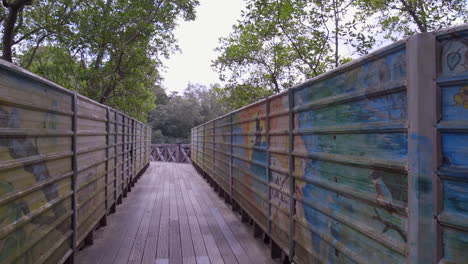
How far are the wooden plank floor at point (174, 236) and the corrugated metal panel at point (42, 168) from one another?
1.44 ft

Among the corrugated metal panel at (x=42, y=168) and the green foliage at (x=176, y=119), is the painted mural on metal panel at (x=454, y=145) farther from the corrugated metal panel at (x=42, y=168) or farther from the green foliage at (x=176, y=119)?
the green foliage at (x=176, y=119)

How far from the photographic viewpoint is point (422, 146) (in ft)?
4.05

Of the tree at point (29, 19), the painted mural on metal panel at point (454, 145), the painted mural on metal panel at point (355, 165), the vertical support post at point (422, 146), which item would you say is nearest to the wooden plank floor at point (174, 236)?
the painted mural on metal panel at point (355, 165)

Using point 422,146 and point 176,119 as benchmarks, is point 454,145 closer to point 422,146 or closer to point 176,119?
point 422,146

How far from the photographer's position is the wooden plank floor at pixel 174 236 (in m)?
3.21

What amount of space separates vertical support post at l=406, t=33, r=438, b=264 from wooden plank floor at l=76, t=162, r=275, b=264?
213 cm

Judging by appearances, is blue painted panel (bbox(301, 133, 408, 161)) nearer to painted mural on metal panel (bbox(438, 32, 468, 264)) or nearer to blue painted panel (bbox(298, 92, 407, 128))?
blue painted panel (bbox(298, 92, 407, 128))

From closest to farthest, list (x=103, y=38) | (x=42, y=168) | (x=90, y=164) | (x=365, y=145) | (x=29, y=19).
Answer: (x=365, y=145) < (x=42, y=168) < (x=90, y=164) < (x=103, y=38) < (x=29, y=19)

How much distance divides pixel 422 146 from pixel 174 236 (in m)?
3.29

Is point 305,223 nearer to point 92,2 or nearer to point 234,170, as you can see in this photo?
point 234,170

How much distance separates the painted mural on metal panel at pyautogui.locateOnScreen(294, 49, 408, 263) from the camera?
140 centimetres

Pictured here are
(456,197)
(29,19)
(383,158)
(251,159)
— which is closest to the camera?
(456,197)

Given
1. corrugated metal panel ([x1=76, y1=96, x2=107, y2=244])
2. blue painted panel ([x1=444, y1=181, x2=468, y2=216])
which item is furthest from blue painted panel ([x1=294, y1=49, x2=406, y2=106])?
corrugated metal panel ([x1=76, y1=96, x2=107, y2=244])

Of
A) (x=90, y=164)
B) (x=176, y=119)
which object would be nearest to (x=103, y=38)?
(x=90, y=164)
